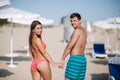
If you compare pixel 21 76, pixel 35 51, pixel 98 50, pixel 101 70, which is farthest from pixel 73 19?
pixel 98 50

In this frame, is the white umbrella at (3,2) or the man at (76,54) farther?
the white umbrella at (3,2)

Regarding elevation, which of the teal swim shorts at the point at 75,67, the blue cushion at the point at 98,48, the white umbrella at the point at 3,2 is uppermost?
the white umbrella at the point at 3,2

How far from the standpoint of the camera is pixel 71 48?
4227 millimetres

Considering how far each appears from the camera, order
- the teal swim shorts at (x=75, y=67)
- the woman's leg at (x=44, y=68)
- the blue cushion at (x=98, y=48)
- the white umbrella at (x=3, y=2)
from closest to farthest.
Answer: the woman's leg at (x=44, y=68) → the teal swim shorts at (x=75, y=67) → the white umbrella at (x=3, y=2) → the blue cushion at (x=98, y=48)

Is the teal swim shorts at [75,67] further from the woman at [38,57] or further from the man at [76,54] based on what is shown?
the woman at [38,57]

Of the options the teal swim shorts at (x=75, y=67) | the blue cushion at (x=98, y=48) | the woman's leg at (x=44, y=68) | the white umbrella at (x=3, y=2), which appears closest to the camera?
the woman's leg at (x=44, y=68)

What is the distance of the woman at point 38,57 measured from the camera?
4.02m

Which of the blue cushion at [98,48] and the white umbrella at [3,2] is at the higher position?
the white umbrella at [3,2]

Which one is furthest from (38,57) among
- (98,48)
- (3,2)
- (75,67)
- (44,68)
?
(98,48)

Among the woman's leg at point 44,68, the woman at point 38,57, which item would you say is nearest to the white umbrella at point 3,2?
the woman at point 38,57

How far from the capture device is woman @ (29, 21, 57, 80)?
402 cm

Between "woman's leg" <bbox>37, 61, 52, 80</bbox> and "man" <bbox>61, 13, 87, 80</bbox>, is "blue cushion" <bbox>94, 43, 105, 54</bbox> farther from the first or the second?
"woman's leg" <bbox>37, 61, 52, 80</bbox>

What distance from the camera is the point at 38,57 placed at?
408 centimetres

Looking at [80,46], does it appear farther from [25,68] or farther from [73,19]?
[25,68]
